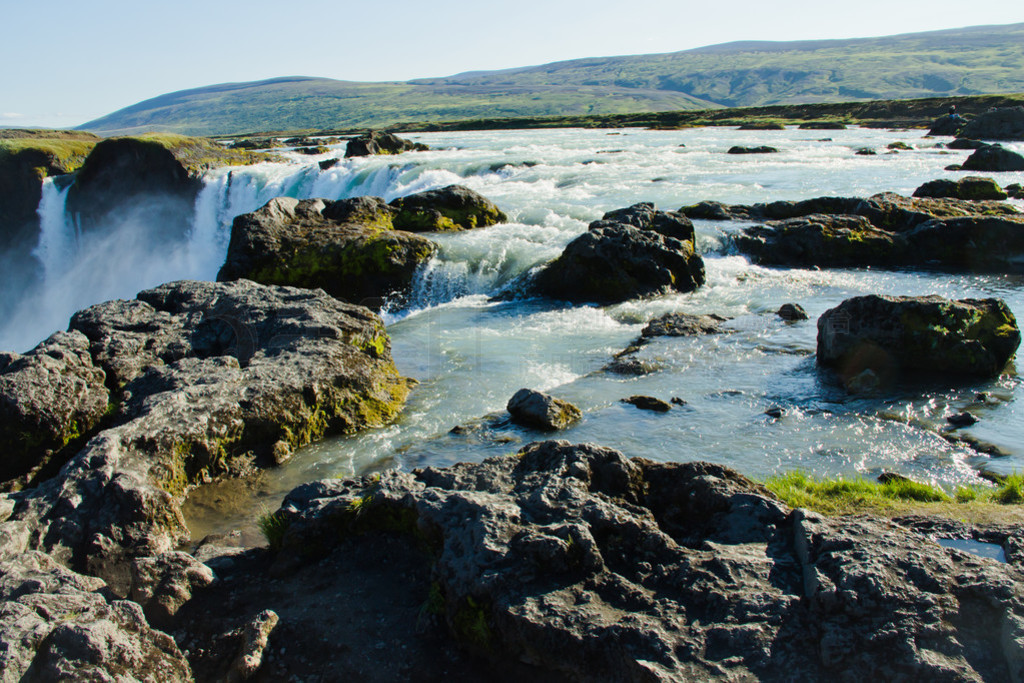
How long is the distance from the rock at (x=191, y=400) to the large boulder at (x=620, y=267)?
24.9 feet

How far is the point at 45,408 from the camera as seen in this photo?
8.23 meters

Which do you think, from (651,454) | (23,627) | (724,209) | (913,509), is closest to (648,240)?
(724,209)

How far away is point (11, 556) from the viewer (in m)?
5.41

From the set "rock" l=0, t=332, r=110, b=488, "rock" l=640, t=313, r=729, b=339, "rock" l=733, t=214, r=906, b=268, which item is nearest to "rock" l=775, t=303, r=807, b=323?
"rock" l=640, t=313, r=729, b=339

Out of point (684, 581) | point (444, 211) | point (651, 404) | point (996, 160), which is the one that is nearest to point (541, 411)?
point (651, 404)

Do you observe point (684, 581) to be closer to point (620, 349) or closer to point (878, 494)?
point (878, 494)

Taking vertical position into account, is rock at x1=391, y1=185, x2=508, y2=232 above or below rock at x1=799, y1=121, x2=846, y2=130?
below

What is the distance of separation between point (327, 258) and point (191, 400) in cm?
1127

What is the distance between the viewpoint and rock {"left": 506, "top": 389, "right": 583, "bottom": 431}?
9531mm

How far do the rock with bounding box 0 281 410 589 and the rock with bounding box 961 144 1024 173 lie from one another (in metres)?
35.7

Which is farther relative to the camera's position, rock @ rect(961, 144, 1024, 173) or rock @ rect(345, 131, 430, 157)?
rock @ rect(345, 131, 430, 157)

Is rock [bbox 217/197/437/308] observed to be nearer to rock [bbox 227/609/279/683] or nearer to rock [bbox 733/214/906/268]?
rock [bbox 733/214/906/268]

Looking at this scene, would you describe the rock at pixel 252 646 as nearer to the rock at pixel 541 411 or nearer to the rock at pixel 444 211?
the rock at pixel 541 411

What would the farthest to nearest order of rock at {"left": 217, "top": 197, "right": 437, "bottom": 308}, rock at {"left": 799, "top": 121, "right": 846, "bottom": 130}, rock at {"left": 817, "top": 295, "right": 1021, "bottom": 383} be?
rock at {"left": 799, "top": 121, "right": 846, "bottom": 130}, rock at {"left": 217, "top": 197, "right": 437, "bottom": 308}, rock at {"left": 817, "top": 295, "right": 1021, "bottom": 383}
